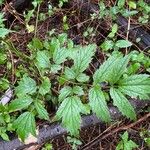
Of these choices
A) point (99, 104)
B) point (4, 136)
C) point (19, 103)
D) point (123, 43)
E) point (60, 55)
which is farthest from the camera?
point (123, 43)

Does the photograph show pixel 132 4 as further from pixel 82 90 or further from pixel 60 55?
pixel 82 90

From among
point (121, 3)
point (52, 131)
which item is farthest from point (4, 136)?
point (121, 3)

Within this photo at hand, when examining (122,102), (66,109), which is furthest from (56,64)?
(122,102)

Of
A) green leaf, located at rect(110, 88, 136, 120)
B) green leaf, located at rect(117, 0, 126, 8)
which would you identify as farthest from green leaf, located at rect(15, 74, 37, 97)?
green leaf, located at rect(117, 0, 126, 8)

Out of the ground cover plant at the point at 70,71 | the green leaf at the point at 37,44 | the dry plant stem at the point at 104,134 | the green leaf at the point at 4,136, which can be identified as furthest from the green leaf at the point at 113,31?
the green leaf at the point at 4,136

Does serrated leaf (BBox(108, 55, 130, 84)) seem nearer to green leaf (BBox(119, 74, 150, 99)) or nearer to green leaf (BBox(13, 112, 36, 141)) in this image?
green leaf (BBox(119, 74, 150, 99))

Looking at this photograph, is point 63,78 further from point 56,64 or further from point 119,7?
point 119,7

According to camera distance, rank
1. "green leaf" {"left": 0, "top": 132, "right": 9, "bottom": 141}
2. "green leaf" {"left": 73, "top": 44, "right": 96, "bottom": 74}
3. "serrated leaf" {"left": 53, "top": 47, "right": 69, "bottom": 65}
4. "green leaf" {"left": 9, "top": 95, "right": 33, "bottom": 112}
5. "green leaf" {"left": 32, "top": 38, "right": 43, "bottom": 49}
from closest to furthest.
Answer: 1. "green leaf" {"left": 73, "top": 44, "right": 96, "bottom": 74}
2. "green leaf" {"left": 9, "top": 95, "right": 33, "bottom": 112}
3. "serrated leaf" {"left": 53, "top": 47, "right": 69, "bottom": 65}
4. "green leaf" {"left": 0, "top": 132, "right": 9, "bottom": 141}
5. "green leaf" {"left": 32, "top": 38, "right": 43, "bottom": 49}
